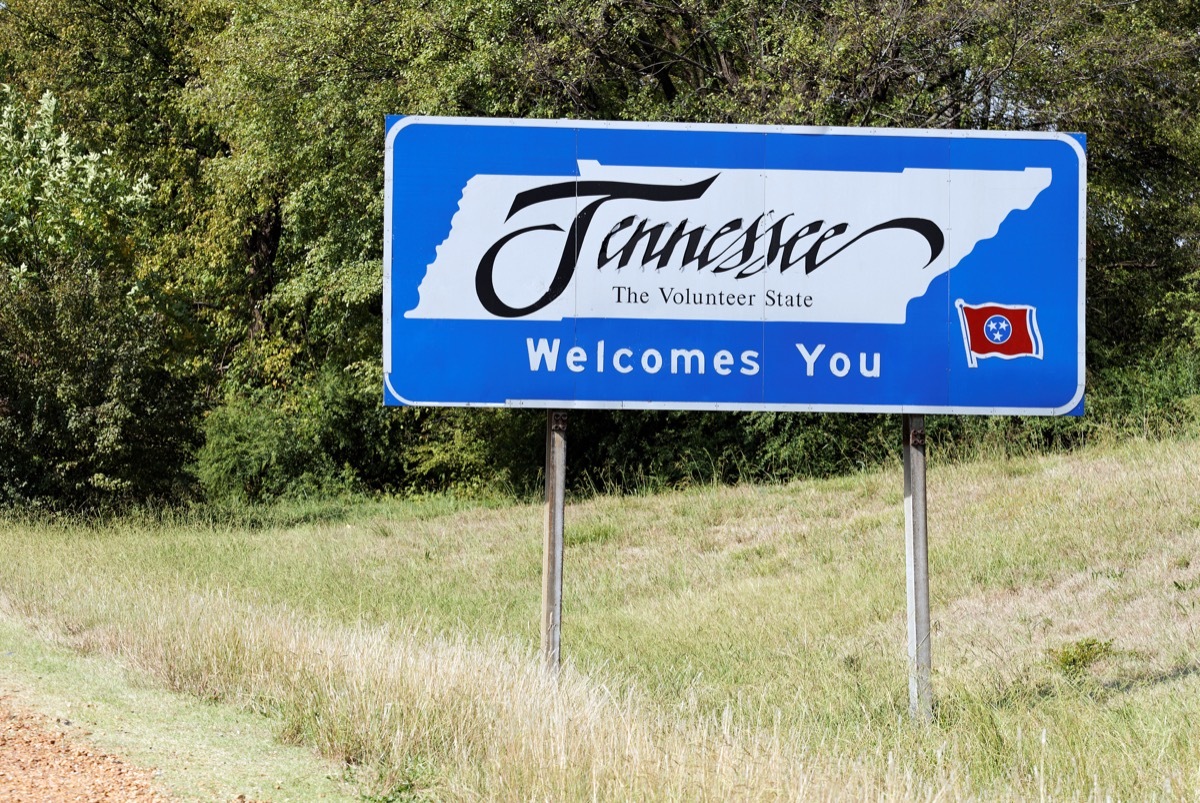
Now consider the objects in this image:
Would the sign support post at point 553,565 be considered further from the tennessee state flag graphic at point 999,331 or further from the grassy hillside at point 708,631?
the tennessee state flag graphic at point 999,331

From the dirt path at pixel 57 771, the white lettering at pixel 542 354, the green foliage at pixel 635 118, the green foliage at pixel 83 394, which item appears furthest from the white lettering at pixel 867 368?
the green foliage at pixel 83 394

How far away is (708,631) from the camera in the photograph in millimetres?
10406

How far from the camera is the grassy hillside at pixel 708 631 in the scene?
5.16 m

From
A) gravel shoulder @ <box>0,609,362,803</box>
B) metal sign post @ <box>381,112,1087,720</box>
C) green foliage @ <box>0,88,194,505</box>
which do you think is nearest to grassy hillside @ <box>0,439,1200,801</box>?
gravel shoulder @ <box>0,609,362,803</box>

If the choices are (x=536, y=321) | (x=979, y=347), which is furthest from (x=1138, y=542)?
(x=536, y=321)

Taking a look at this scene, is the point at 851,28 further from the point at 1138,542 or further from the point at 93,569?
the point at 93,569

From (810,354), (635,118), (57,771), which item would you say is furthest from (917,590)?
(635,118)

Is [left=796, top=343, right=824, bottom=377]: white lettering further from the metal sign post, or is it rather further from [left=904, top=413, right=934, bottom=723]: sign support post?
[left=904, top=413, right=934, bottom=723]: sign support post

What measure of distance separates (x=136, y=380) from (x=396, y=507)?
225 inches

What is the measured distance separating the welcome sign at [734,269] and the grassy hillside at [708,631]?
161 cm

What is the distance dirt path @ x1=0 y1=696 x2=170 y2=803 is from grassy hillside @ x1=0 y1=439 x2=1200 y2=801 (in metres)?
0.83

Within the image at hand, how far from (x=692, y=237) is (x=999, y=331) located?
1720 millimetres

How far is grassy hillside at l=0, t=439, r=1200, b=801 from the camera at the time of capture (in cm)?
516

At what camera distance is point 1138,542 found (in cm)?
1114
